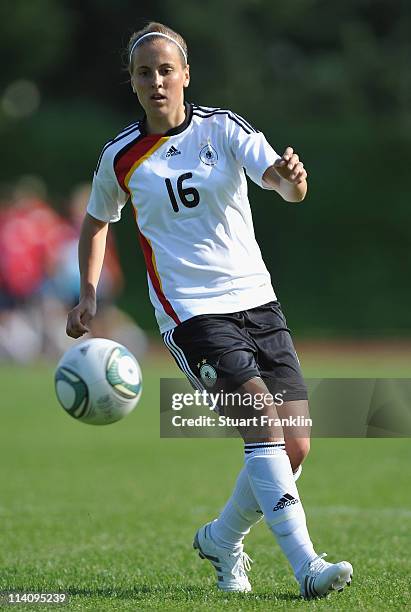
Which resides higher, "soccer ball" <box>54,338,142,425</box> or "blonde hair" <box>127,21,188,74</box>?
"blonde hair" <box>127,21,188,74</box>

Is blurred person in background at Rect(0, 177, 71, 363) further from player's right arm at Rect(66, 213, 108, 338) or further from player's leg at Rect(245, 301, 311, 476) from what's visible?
player's leg at Rect(245, 301, 311, 476)

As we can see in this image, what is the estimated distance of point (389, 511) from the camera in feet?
24.7

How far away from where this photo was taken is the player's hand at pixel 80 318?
5.52m

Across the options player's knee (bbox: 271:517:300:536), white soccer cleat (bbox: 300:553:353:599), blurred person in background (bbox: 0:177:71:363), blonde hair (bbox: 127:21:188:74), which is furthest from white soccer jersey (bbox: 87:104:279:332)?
blurred person in background (bbox: 0:177:71:363)

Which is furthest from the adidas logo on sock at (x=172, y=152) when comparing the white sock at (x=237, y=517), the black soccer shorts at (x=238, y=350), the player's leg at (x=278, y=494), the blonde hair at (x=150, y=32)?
the white sock at (x=237, y=517)

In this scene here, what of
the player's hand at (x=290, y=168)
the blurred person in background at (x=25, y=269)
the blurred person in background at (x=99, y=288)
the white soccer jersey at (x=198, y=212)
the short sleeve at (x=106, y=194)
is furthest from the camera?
the blurred person in background at (x=25, y=269)

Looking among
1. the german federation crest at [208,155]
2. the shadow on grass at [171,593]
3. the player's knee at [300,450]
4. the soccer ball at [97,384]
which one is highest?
the german federation crest at [208,155]

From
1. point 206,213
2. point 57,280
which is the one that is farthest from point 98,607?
point 57,280

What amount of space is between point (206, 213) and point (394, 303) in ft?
70.7

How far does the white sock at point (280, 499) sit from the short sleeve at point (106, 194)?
4.38 ft

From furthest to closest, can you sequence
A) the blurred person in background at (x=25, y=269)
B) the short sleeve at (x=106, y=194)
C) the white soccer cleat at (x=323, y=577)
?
the blurred person in background at (x=25, y=269) < the short sleeve at (x=106, y=194) < the white soccer cleat at (x=323, y=577)

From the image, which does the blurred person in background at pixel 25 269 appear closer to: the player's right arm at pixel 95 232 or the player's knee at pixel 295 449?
the player's right arm at pixel 95 232

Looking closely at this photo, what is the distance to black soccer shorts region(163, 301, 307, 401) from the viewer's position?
16.5 ft

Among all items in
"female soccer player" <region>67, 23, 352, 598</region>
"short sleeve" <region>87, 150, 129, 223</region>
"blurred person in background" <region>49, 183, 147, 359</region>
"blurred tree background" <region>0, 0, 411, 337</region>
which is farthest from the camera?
"blurred tree background" <region>0, 0, 411, 337</region>
